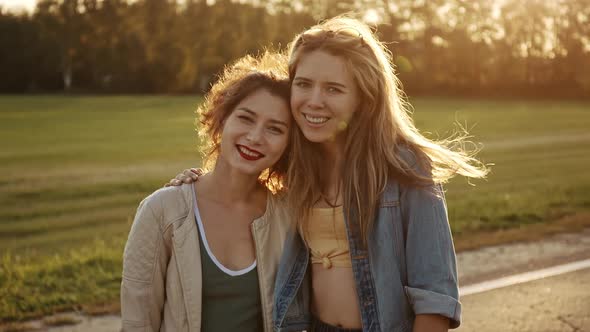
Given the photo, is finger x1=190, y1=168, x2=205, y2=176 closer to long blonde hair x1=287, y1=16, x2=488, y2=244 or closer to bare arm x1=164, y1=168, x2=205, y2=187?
bare arm x1=164, y1=168, x2=205, y2=187

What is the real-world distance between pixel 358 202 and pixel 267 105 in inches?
26.9

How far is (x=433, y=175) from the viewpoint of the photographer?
2967 mm

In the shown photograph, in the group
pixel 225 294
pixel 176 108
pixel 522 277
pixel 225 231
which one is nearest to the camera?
pixel 225 294

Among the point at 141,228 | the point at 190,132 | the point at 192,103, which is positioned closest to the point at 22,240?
the point at 141,228

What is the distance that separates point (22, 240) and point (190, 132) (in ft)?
55.0

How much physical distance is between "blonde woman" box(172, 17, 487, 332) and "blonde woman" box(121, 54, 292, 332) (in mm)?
108

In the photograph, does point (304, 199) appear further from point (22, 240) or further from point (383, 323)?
point (22, 240)

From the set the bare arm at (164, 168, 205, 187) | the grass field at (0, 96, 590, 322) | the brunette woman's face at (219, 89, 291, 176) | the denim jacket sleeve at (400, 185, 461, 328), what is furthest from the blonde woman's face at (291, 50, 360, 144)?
the grass field at (0, 96, 590, 322)

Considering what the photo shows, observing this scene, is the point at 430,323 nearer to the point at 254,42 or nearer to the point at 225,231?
the point at 225,231

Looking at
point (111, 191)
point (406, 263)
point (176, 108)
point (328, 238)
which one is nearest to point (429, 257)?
point (406, 263)

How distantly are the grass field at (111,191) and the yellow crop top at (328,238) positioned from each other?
5.41 feet

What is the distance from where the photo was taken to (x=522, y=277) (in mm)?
5922

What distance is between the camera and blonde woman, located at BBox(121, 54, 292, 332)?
3016mm

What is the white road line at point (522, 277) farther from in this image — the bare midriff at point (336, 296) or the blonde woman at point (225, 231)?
the blonde woman at point (225, 231)
